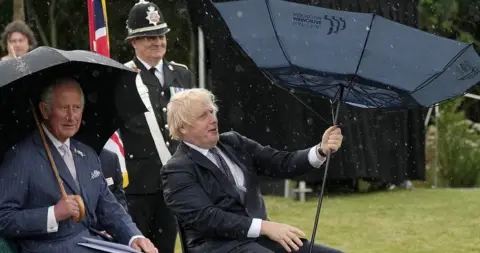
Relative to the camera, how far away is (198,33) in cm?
1173

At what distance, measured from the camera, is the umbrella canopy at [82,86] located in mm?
4230

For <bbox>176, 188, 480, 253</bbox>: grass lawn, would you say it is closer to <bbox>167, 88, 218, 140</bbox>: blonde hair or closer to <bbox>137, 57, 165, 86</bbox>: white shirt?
<bbox>137, 57, 165, 86</bbox>: white shirt

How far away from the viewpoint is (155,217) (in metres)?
6.40

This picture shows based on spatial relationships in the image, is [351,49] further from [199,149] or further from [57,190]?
[57,190]

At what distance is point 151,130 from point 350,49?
211 centimetres

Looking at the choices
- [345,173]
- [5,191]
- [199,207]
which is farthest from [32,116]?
[345,173]

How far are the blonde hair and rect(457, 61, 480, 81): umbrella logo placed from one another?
1138 mm

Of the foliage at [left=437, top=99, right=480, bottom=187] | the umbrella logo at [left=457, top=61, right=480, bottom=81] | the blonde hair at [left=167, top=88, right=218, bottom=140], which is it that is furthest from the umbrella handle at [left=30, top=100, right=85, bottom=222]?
the foliage at [left=437, top=99, right=480, bottom=187]

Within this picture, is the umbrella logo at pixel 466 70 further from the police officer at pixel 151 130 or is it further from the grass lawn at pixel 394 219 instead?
the grass lawn at pixel 394 219

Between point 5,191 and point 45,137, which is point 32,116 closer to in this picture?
point 45,137

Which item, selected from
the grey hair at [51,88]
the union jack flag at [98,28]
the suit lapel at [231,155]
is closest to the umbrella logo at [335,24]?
the suit lapel at [231,155]

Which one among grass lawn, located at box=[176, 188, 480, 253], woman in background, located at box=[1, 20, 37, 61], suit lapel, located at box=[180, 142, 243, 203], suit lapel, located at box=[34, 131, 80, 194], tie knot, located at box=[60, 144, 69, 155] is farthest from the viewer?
grass lawn, located at box=[176, 188, 480, 253]

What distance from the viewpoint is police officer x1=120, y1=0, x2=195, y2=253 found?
6.39 metres

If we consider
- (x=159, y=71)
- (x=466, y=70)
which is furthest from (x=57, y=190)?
(x=159, y=71)
